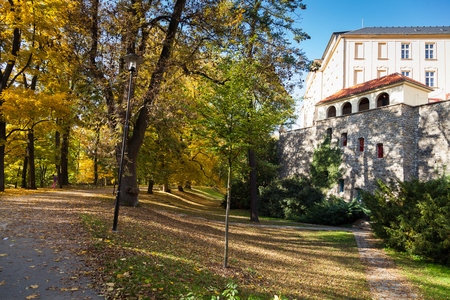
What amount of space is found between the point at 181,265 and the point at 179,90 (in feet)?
27.0

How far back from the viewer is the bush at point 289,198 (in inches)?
847

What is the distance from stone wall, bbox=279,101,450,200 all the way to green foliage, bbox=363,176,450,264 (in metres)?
5.77

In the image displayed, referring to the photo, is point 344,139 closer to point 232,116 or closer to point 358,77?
point 358,77

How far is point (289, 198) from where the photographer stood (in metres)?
22.0

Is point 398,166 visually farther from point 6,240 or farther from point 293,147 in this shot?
point 6,240

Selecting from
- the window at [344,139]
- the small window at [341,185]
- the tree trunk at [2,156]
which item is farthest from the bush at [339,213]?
the tree trunk at [2,156]

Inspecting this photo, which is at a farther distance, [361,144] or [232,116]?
[361,144]

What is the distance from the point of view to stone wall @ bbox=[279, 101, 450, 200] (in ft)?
58.5

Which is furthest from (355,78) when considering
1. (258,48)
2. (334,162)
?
(258,48)

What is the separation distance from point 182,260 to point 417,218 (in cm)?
889

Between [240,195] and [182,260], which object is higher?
[182,260]

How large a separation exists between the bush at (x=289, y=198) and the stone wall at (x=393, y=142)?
2333 mm

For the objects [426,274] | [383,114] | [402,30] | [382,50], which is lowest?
[426,274]

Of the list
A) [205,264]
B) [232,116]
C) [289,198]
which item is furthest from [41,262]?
[289,198]
